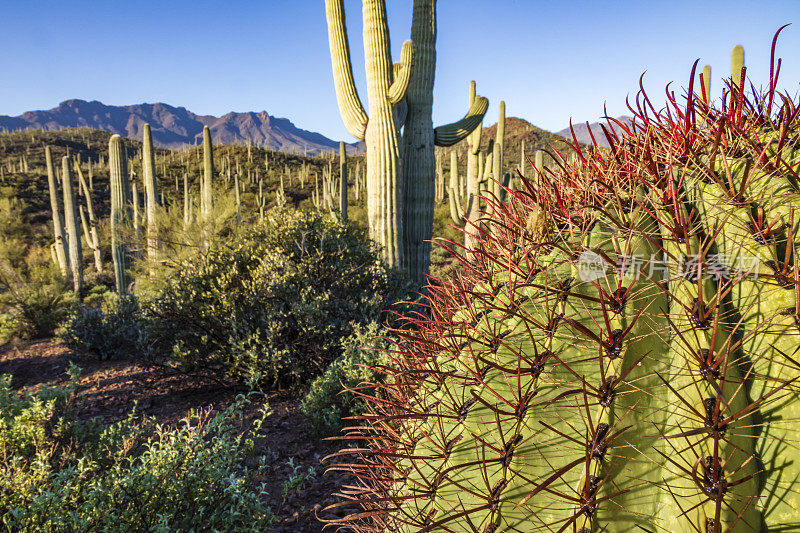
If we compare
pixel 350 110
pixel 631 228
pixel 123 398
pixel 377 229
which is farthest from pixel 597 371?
pixel 350 110

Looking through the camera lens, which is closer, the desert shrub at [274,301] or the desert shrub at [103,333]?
the desert shrub at [274,301]

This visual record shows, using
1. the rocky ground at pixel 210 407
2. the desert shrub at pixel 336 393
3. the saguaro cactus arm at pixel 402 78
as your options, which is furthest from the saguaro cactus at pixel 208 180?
the desert shrub at pixel 336 393

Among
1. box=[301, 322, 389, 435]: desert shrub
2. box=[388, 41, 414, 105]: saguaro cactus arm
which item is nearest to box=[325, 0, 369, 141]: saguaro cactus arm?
box=[388, 41, 414, 105]: saguaro cactus arm

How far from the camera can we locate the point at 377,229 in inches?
315

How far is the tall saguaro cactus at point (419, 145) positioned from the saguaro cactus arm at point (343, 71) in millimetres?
971

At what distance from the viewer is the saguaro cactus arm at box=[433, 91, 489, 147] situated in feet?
30.7

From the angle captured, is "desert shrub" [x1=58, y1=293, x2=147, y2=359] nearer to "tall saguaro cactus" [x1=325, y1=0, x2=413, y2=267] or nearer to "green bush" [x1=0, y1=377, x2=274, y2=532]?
"tall saguaro cactus" [x1=325, y1=0, x2=413, y2=267]

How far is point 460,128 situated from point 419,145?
177 centimetres

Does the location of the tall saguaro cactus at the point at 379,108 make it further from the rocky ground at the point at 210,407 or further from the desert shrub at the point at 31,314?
the desert shrub at the point at 31,314

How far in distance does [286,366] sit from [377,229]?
A: 3582 millimetres

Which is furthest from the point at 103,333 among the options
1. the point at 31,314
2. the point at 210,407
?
the point at 210,407

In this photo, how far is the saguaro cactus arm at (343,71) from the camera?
812cm

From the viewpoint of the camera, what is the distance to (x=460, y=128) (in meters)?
9.74

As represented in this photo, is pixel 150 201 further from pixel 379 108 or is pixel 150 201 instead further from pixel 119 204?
pixel 379 108
